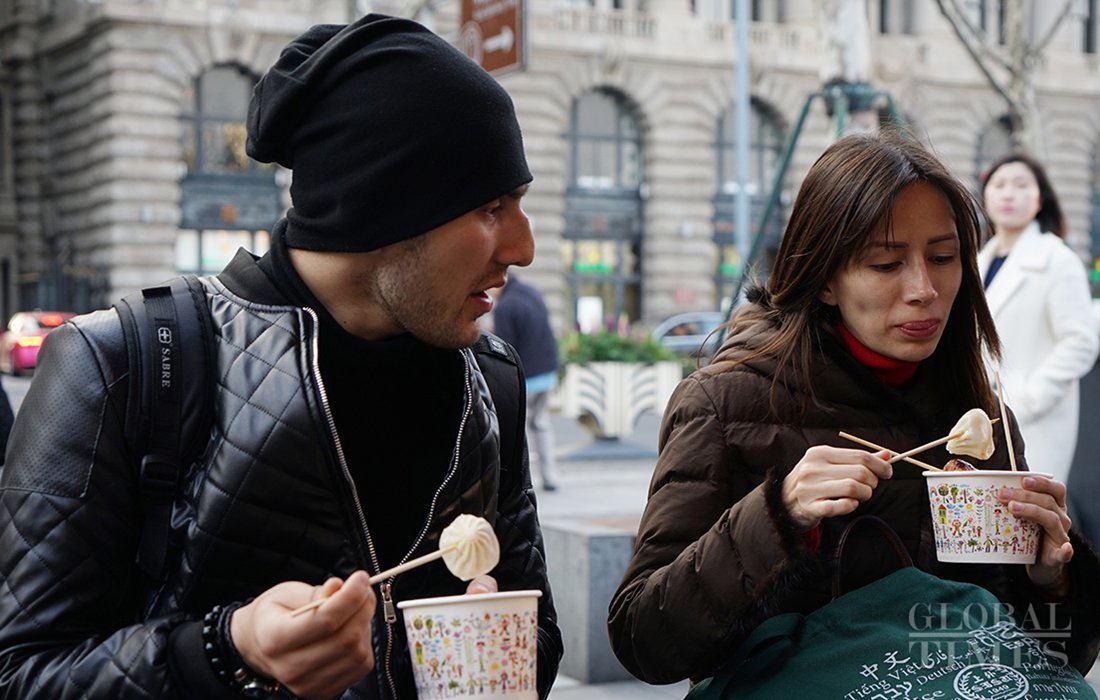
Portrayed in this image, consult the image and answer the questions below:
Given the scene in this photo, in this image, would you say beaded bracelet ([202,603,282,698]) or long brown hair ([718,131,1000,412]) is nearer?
beaded bracelet ([202,603,282,698])

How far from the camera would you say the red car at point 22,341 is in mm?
23870

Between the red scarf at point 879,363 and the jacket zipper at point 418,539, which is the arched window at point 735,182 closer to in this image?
the red scarf at point 879,363

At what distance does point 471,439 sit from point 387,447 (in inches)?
5.1

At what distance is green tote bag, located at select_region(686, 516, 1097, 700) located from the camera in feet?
6.78

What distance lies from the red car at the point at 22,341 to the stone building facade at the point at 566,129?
1.91 metres

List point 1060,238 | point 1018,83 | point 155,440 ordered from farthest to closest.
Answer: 1. point 1018,83
2. point 1060,238
3. point 155,440

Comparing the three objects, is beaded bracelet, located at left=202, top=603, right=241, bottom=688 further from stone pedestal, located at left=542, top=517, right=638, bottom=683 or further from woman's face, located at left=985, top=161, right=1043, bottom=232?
woman's face, located at left=985, top=161, right=1043, bottom=232

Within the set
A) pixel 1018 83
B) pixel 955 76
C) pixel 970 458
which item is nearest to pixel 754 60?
pixel 955 76

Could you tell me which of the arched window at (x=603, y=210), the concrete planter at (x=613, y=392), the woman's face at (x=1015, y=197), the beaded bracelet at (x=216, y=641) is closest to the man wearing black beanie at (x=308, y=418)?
the beaded bracelet at (x=216, y=641)

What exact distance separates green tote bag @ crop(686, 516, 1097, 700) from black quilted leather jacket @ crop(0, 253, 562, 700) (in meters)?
0.56

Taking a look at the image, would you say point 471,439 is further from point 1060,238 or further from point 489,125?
point 1060,238

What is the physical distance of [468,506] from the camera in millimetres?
2039

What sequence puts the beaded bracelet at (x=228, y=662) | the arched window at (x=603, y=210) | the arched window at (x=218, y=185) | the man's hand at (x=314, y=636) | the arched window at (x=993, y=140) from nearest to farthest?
the man's hand at (x=314, y=636)
the beaded bracelet at (x=228, y=662)
the arched window at (x=218, y=185)
the arched window at (x=603, y=210)
the arched window at (x=993, y=140)

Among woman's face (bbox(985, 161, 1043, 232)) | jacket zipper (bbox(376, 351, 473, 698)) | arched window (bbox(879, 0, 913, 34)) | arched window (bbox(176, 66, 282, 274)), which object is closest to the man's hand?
jacket zipper (bbox(376, 351, 473, 698))
